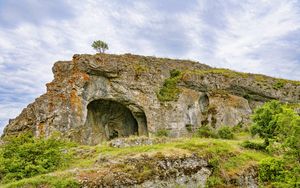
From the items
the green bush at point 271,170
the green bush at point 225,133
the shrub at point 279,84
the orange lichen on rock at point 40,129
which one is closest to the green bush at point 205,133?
the green bush at point 225,133

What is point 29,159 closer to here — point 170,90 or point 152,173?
point 152,173

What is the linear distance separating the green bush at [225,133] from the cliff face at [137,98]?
2.59 metres

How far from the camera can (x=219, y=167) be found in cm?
2144

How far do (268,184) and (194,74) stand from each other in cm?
2045

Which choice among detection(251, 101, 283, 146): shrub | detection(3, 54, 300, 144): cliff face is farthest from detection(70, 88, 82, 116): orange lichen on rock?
detection(251, 101, 283, 146): shrub

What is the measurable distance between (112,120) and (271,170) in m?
22.7

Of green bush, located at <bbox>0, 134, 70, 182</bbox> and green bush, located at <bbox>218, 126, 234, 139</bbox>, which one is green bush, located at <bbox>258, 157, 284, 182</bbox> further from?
green bush, located at <bbox>218, 126, 234, 139</bbox>

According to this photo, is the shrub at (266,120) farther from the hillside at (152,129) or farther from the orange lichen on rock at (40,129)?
the orange lichen on rock at (40,129)

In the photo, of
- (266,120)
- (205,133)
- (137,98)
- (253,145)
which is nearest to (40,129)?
(137,98)

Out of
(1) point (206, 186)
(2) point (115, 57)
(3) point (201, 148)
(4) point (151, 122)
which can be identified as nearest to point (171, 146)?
(3) point (201, 148)

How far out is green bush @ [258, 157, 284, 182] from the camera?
18859 millimetres

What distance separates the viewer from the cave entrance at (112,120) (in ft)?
123

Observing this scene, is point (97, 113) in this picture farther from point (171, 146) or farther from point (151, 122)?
point (171, 146)

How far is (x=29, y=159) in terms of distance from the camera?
19688 millimetres
